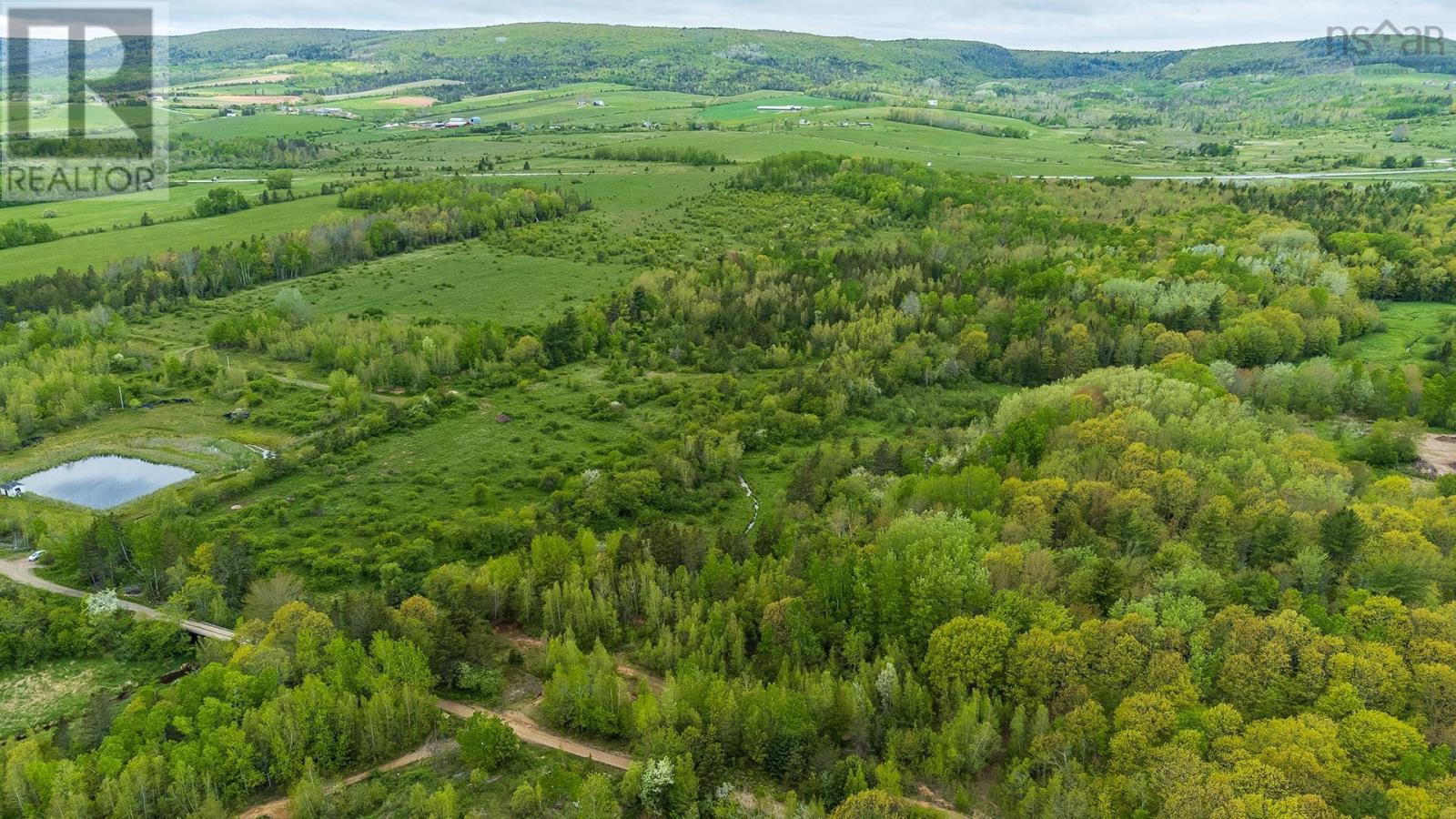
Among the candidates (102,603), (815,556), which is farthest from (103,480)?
(815,556)

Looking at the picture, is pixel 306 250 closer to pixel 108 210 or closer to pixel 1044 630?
pixel 108 210

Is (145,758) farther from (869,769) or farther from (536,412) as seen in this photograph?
(536,412)

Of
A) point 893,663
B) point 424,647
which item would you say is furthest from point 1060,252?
point 424,647

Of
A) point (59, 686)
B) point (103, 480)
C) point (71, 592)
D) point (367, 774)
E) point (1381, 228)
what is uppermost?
point (1381, 228)

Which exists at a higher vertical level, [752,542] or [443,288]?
[443,288]

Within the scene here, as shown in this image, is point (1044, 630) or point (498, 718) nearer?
point (498, 718)

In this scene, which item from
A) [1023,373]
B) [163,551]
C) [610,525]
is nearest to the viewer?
[163,551]

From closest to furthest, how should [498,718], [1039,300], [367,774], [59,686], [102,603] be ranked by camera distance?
[367,774], [498,718], [59,686], [102,603], [1039,300]

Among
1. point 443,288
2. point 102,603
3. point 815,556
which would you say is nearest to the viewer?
point 815,556
